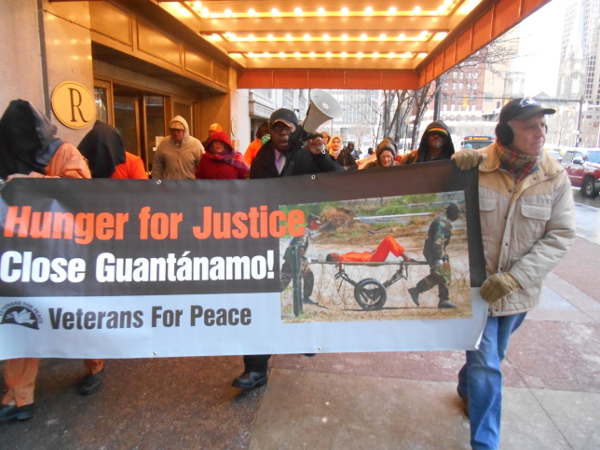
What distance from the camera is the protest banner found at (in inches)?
100

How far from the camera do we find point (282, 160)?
340cm

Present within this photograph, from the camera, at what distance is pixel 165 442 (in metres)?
2.64

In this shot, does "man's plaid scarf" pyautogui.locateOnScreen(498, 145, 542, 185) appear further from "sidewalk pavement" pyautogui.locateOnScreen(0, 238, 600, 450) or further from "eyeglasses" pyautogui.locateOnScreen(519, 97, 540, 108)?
"sidewalk pavement" pyautogui.locateOnScreen(0, 238, 600, 450)

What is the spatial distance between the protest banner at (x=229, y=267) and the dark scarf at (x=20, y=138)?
0.35m

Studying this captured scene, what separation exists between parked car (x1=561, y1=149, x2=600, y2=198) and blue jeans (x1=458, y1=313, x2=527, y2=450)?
18.0m

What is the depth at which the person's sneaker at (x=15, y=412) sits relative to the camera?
2758mm

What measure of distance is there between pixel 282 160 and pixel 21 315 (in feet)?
6.66

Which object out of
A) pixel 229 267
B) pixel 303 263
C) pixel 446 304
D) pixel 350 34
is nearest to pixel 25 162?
pixel 229 267

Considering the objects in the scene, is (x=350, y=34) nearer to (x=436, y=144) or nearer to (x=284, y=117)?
(x=436, y=144)

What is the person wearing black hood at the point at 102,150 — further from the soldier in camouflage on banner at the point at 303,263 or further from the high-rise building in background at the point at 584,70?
the high-rise building in background at the point at 584,70

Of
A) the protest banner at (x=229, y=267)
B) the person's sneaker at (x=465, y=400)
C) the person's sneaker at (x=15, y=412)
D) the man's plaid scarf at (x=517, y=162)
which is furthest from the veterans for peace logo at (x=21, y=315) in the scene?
the man's plaid scarf at (x=517, y=162)

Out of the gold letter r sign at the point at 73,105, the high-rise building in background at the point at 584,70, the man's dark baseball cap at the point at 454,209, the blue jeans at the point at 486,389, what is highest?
the high-rise building in background at the point at 584,70

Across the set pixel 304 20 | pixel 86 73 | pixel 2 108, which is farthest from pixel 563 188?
pixel 304 20

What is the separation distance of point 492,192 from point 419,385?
1.62 meters
